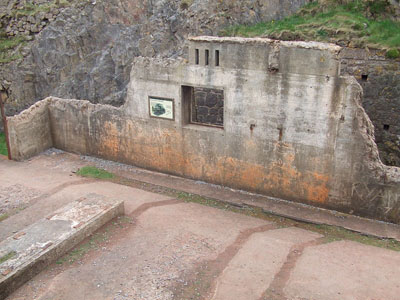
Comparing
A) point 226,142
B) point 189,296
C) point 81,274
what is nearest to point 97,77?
point 226,142

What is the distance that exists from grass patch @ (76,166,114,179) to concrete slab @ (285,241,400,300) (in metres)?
5.72

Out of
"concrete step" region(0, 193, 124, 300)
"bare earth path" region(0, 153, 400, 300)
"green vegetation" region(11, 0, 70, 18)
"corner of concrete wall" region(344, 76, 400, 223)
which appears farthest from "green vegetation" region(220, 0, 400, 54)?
"concrete step" region(0, 193, 124, 300)

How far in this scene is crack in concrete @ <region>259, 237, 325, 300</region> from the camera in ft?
23.0

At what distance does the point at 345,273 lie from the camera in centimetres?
759

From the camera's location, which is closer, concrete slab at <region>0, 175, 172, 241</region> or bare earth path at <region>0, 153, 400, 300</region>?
bare earth path at <region>0, 153, 400, 300</region>

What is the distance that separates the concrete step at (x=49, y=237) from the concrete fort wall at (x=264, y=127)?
8.01ft

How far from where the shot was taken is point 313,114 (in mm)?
9258

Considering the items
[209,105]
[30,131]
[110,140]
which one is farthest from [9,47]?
[209,105]

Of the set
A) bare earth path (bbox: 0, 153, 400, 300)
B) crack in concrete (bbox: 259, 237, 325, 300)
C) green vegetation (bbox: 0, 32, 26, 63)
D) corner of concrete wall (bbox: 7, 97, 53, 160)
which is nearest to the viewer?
crack in concrete (bbox: 259, 237, 325, 300)

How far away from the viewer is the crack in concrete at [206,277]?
705 centimetres

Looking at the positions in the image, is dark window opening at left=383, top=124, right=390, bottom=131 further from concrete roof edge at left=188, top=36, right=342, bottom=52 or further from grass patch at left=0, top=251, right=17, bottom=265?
grass patch at left=0, top=251, right=17, bottom=265

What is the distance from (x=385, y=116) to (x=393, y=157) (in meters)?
1.14

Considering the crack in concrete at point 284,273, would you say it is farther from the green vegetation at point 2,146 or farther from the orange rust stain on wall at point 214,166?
the green vegetation at point 2,146

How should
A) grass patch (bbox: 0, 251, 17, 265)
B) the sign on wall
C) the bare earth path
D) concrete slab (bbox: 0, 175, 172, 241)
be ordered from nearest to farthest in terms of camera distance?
the bare earth path < grass patch (bbox: 0, 251, 17, 265) < concrete slab (bbox: 0, 175, 172, 241) < the sign on wall
